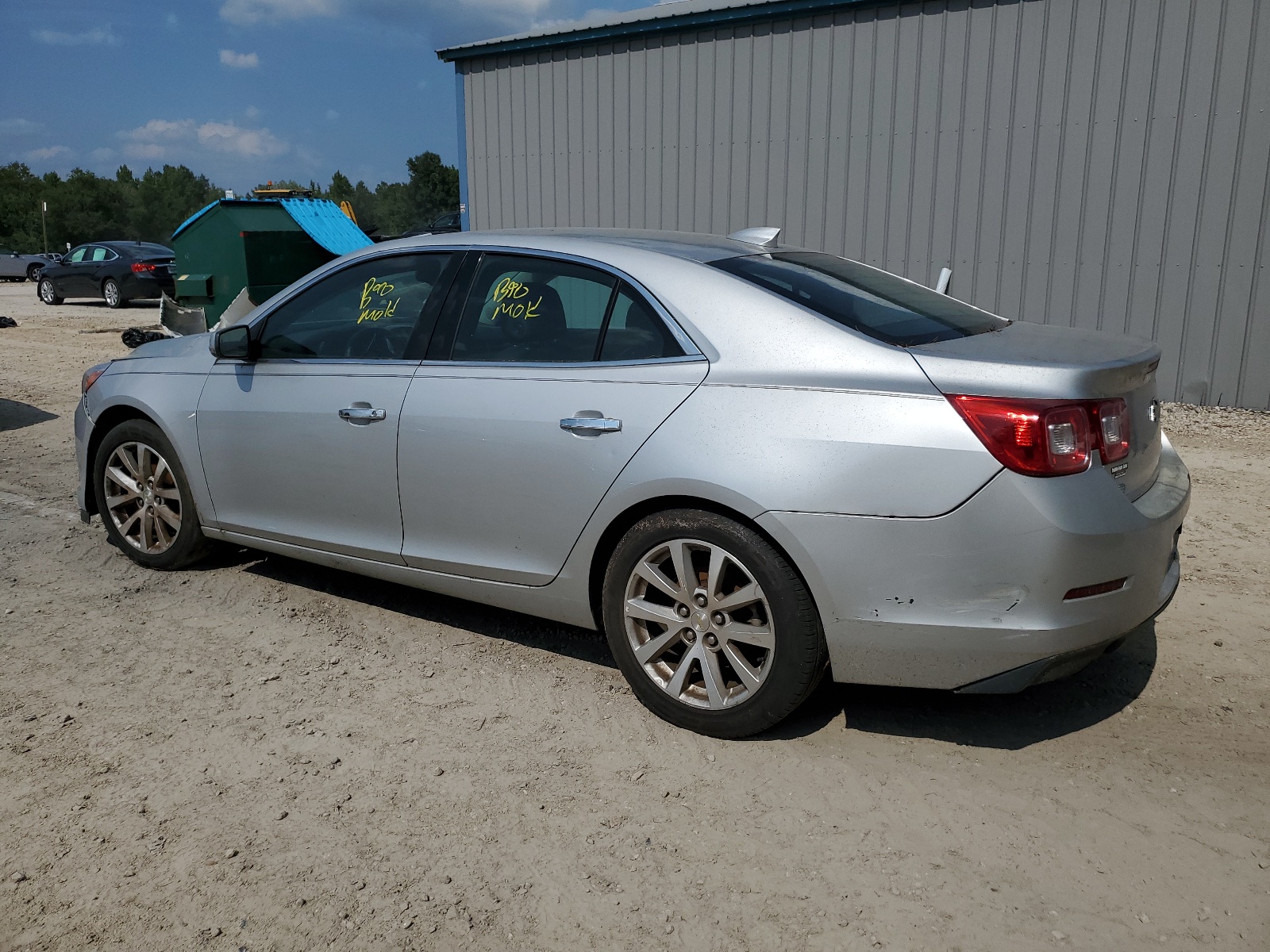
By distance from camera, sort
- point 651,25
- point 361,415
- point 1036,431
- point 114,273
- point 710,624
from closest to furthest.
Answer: point 1036,431 < point 710,624 < point 361,415 < point 651,25 < point 114,273

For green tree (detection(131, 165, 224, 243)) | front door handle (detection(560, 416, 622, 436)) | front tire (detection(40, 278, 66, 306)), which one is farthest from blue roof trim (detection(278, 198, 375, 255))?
green tree (detection(131, 165, 224, 243))

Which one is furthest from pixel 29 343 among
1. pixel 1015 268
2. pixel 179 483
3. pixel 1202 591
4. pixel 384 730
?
pixel 1202 591

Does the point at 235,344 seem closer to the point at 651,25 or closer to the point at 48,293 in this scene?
the point at 651,25

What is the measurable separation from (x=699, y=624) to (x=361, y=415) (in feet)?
5.17

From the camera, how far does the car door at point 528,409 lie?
134 inches

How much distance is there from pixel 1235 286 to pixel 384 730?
8008 millimetres

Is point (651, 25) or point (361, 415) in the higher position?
point (651, 25)

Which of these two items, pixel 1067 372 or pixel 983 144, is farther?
pixel 983 144

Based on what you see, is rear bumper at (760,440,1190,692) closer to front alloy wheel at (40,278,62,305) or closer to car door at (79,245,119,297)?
car door at (79,245,119,297)

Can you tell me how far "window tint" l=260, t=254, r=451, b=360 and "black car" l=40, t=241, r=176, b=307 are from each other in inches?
705

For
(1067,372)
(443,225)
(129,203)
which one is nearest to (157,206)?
(129,203)

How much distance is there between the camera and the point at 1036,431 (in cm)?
282

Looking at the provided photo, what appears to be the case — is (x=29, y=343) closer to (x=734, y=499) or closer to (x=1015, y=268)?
(x=1015, y=268)

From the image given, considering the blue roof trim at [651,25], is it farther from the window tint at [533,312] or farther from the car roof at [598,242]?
the window tint at [533,312]
